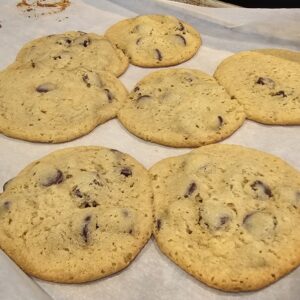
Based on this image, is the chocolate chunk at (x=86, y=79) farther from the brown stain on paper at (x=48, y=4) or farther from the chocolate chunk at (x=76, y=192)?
the brown stain on paper at (x=48, y=4)

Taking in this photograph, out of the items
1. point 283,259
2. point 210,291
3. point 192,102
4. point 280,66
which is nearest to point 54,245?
point 210,291

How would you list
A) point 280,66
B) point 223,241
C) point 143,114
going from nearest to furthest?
point 223,241 < point 143,114 < point 280,66

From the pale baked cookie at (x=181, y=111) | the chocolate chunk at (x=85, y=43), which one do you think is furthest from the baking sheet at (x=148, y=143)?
the chocolate chunk at (x=85, y=43)

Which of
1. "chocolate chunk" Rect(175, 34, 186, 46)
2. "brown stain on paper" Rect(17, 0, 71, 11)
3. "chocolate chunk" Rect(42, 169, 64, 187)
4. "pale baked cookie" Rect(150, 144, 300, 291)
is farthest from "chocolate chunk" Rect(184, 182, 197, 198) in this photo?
"brown stain on paper" Rect(17, 0, 71, 11)

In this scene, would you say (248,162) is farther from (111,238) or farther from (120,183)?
(111,238)

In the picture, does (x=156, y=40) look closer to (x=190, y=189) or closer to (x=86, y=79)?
(x=86, y=79)

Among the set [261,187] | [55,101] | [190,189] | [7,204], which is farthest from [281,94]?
[7,204]
